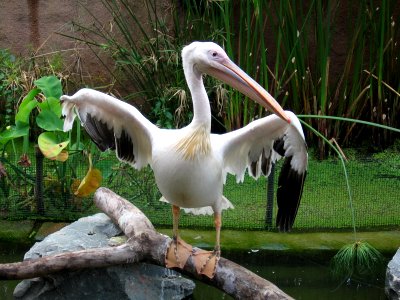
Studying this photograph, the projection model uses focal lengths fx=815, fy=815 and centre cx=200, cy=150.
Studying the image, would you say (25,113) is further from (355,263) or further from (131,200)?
(355,263)

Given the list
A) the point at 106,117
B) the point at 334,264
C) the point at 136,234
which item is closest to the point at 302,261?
the point at 334,264

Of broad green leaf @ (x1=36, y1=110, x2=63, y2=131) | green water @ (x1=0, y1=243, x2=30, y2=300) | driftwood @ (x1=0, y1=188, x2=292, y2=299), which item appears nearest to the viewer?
driftwood @ (x1=0, y1=188, x2=292, y2=299)

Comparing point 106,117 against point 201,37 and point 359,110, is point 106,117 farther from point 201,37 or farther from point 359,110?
point 359,110

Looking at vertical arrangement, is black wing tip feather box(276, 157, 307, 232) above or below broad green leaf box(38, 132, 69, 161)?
below

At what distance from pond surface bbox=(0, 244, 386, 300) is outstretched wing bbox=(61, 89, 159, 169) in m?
0.94

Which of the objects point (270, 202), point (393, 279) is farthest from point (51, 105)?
point (393, 279)

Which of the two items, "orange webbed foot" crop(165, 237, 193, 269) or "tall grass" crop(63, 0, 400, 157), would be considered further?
"tall grass" crop(63, 0, 400, 157)

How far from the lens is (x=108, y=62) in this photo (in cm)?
651

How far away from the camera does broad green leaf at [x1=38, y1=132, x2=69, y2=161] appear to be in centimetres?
446

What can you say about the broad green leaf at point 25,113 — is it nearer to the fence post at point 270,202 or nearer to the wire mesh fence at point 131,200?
the wire mesh fence at point 131,200

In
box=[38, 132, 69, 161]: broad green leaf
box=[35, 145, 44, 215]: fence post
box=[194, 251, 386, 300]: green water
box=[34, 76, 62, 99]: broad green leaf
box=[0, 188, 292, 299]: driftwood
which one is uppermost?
box=[34, 76, 62, 99]: broad green leaf

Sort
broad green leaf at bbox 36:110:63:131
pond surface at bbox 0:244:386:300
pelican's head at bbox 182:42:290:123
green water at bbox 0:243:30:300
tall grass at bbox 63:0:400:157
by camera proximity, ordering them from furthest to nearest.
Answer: tall grass at bbox 63:0:400:157 → broad green leaf at bbox 36:110:63:131 → green water at bbox 0:243:30:300 → pond surface at bbox 0:244:386:300 → pelican's head at bbox 182:42:290:123

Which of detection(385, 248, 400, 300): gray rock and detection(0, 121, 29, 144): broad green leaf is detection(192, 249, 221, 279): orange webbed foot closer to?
detection(385, 248, 400, 300): gray rock

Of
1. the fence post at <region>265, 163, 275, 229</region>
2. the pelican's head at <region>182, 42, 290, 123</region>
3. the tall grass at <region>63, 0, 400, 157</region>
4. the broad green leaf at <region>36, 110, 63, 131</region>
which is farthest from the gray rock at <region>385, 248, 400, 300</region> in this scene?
the broad green leaf at <region>36, 110, 63, 131</region>
